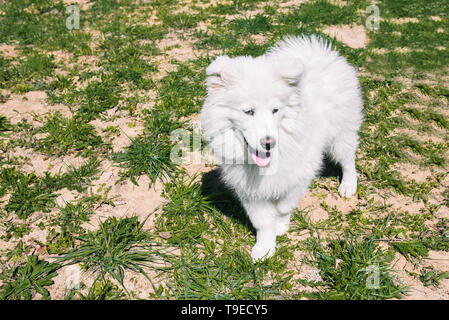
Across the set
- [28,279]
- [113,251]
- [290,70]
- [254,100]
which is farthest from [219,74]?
[28,279]

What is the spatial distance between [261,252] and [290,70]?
1.52m

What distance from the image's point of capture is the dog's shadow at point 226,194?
10.0ft

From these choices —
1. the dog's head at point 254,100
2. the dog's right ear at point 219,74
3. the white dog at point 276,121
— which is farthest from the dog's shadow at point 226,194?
the dog's right ear at point 219,74

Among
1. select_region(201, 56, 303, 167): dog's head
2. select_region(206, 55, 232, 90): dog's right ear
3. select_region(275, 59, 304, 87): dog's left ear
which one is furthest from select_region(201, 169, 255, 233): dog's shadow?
select_region(275, 59, 304, 87): dog's left ear

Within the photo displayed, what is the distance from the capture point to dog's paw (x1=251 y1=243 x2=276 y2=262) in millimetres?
2649

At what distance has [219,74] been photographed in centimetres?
207

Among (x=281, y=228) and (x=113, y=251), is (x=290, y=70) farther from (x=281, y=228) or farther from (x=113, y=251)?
(x=113, y=251)

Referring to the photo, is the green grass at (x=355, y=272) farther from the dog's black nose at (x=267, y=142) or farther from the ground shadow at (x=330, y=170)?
the dog's black nose at (x=267, y=142)

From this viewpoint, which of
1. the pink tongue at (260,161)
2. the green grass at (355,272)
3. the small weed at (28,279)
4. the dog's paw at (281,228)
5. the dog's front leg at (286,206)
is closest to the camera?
the pink tongue at (260,161)

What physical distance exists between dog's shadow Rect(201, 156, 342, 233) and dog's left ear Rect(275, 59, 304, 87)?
4.14 feet

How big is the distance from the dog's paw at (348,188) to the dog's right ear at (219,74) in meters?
1.83
